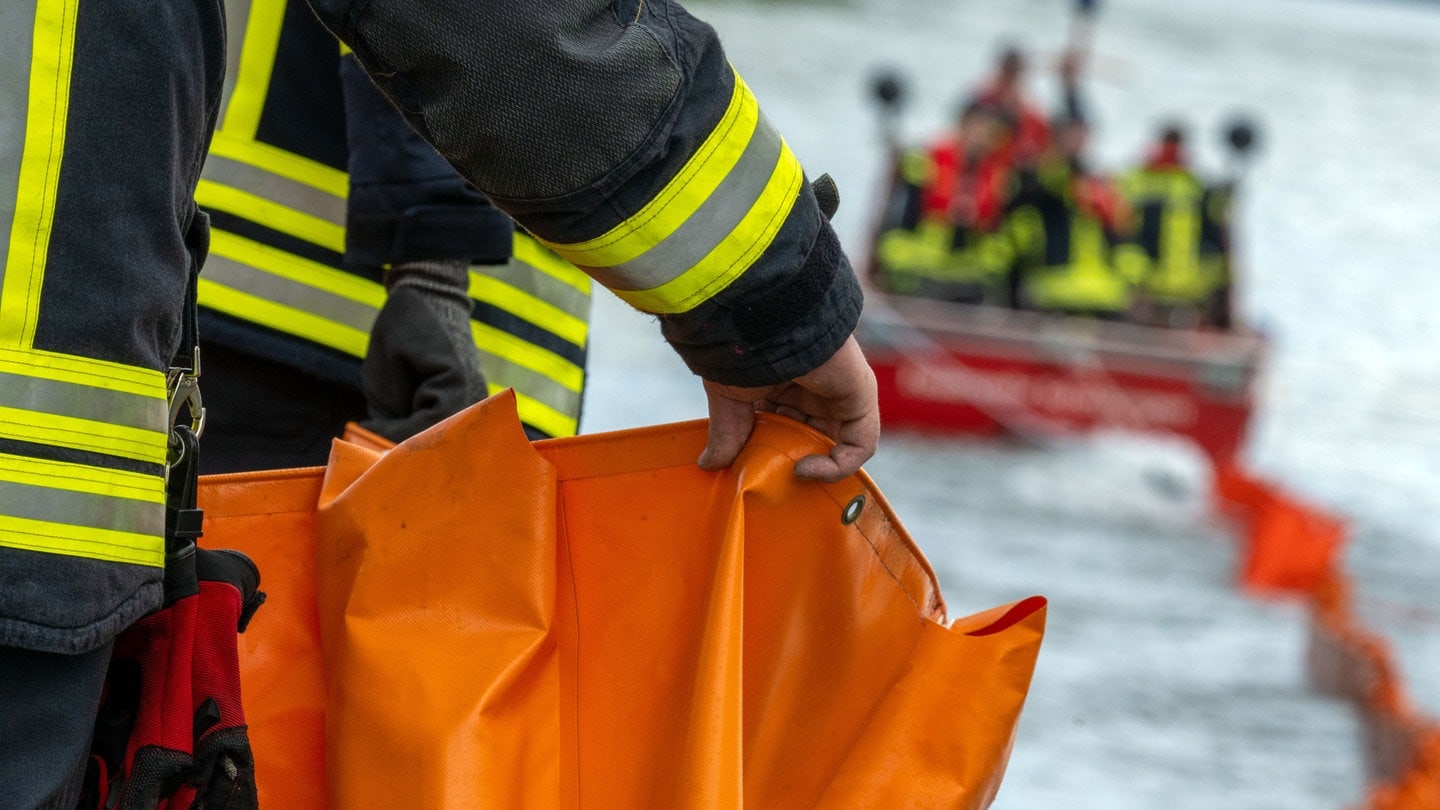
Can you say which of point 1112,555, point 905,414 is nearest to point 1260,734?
point 1112,555

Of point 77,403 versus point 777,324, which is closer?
point 77,403

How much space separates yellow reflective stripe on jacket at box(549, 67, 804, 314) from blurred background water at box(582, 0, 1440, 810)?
3.94 meters

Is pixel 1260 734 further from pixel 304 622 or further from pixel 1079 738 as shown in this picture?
pixel 304 622

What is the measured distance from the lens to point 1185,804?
203 inches

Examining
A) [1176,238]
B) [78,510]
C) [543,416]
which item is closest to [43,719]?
[78,510]

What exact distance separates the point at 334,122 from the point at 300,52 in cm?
8

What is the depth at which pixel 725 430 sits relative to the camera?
1.49m

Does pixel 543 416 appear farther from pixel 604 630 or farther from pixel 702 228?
pixel 702 228

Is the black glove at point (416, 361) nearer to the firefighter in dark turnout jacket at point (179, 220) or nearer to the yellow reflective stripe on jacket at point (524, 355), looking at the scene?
the yellow reflective stripe on jacket at point (524, 355)

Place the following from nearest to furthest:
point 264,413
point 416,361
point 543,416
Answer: point 416,361 → point 264,413 → point 543,416

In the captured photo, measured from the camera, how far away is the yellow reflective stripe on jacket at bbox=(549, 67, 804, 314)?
1.25 metres

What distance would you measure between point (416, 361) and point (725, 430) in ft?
1.28

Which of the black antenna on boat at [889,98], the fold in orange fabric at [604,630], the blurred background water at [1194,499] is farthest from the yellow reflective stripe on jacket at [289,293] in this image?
the black antenna on boat at [889,98]

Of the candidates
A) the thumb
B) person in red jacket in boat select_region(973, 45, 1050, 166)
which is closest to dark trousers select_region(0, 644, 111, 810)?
the thumb
